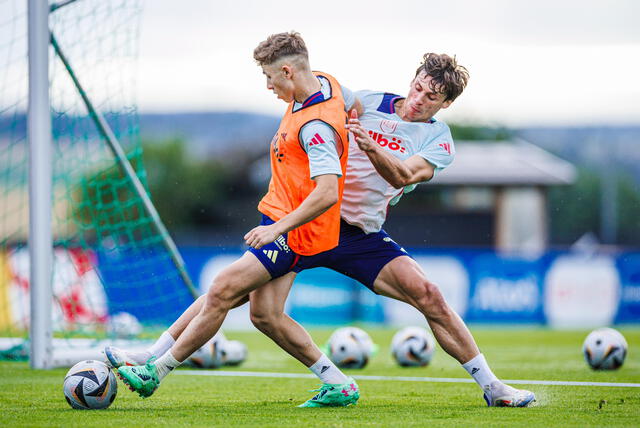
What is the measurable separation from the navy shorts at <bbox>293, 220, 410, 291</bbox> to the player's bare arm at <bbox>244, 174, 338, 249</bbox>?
0.65 metres

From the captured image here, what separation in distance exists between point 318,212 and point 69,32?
14.4 feet

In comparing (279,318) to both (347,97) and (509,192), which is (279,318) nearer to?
(347,97)

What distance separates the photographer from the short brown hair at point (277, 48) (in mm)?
5695

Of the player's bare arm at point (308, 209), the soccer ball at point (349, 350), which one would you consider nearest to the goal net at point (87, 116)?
the soccer ball at point (349, 350)

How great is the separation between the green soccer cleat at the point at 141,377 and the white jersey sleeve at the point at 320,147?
1539mm

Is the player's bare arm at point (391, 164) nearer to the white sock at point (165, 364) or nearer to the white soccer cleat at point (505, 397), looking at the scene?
the white soccer cleat at point (505, 397)

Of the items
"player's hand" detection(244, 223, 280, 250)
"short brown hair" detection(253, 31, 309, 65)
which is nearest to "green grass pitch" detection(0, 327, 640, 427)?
"player's hand" detection(244, 223, 280, 250)

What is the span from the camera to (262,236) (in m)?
5.49

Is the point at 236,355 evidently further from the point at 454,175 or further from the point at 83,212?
the point at 454,175

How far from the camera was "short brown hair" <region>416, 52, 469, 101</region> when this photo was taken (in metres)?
6.06

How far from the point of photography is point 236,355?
9.57 metres

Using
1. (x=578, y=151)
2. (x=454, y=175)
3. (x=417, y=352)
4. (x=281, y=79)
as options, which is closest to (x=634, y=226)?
(x=578, y=151)

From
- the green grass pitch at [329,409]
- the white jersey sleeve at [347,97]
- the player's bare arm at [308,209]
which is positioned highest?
the white jersey sleeve at [347,97]

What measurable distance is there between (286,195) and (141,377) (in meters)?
1.39
